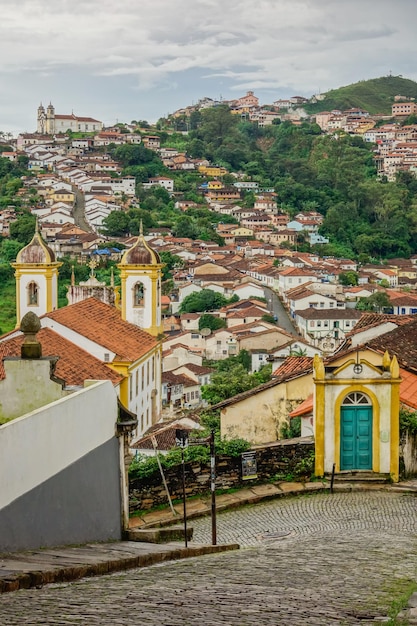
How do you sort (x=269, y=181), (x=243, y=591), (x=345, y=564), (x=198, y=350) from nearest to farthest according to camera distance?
(x=243, y=591)
(x=345, y=564)
(x=198, y=350)
(x=269, y=181)

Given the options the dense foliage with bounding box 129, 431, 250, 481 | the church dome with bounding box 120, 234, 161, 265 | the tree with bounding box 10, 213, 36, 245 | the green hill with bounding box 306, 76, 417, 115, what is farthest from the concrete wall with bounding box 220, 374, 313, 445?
the green hill with bounding box 306, 76, 417, 115

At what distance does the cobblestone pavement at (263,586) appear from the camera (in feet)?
15.9

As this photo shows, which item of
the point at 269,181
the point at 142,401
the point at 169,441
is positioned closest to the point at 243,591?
the point at 169,441

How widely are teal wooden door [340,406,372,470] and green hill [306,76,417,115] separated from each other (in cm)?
16514

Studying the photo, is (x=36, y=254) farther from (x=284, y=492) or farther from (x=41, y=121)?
(x=41, y=121)

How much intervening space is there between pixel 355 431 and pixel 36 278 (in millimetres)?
15905

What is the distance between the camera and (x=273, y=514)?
10.4 m

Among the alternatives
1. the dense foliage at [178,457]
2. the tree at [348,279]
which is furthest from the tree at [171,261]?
the dense foliage at [178,457]

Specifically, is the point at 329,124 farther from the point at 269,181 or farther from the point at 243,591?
the point at 243,591

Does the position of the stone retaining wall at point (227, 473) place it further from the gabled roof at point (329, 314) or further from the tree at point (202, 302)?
the tree at point (202, 302)

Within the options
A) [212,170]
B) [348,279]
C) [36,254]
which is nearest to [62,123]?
[212,170]

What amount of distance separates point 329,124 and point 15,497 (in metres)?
150

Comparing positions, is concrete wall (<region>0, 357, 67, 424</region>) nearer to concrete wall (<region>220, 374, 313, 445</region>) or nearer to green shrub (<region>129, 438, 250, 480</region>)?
green shrub (<region>129, 438, 250, 480</region>)

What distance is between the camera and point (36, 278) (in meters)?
26.1
